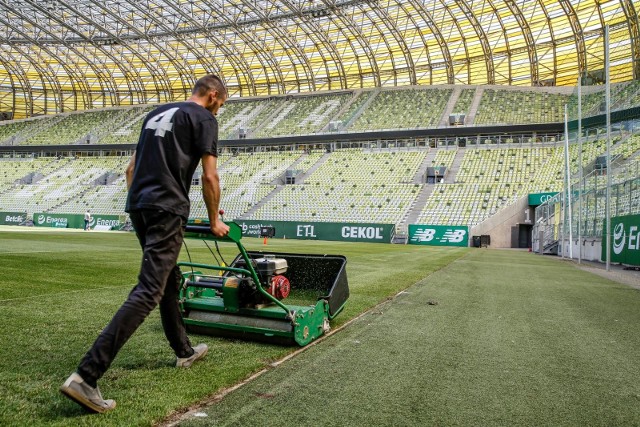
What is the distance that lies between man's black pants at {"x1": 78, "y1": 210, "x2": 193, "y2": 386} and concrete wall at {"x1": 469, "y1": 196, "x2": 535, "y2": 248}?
30.9m

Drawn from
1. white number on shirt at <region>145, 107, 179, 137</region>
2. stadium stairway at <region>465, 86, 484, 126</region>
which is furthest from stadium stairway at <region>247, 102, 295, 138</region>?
white number on shirt at <region>145, 107, 179, 137</region>

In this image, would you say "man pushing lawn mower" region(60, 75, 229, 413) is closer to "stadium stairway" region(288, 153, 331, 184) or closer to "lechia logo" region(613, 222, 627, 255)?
"lechia logo" region(613, 222, 627, 255)

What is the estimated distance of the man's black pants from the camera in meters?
2.30

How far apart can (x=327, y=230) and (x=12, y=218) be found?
30183 millimetres

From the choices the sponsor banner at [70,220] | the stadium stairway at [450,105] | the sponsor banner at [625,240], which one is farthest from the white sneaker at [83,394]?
the stadium stairway at [450,105]

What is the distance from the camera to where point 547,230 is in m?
25.8

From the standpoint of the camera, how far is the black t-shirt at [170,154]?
264 centimetres

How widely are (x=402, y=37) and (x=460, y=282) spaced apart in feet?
113

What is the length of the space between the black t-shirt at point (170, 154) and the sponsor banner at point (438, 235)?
30.7 metres

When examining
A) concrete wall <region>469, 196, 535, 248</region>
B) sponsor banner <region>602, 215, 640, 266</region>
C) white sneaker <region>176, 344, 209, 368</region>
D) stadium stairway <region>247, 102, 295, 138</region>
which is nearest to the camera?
white sneaker <region>176, 344, 209, 368</region>

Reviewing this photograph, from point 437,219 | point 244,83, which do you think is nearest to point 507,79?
point 437,219

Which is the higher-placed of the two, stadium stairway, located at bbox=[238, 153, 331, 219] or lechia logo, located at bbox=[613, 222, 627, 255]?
stadium stairway, located at bbox=[238, 153, 331, 219]

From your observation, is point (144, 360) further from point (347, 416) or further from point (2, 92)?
point (2, 92)

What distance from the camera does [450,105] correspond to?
43750 millimetres
